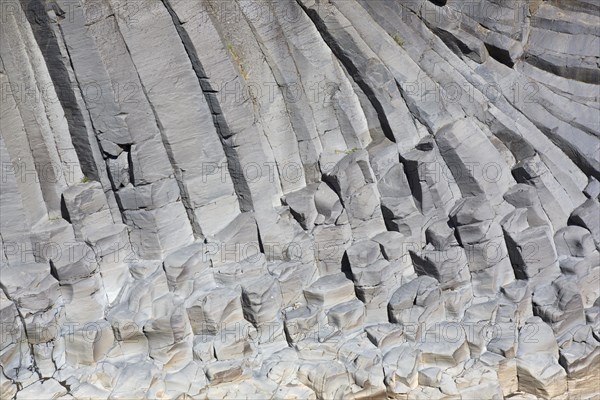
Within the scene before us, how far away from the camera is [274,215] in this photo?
11.3m

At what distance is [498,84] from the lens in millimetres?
12469

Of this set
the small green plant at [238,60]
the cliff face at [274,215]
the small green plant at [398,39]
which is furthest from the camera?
the small green plant at [398,39]

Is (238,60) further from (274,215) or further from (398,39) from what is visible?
(398,39)

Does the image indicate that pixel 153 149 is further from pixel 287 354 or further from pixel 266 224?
pixel 287 354

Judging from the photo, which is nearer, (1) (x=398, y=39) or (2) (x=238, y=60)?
(2) (x=238, y=60)

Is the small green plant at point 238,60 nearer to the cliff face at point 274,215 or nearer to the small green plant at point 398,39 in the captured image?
the cliff face at point 274,215

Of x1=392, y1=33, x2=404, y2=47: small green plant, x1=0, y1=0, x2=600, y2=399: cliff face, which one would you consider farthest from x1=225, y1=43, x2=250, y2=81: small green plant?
x1=392, y1=33, x2=404, y2=47: small green plant

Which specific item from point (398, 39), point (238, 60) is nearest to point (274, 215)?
point (238, 60)

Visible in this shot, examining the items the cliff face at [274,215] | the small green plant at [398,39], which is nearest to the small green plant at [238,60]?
the cliff face at [274,215]

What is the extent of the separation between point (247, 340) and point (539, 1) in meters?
5.84

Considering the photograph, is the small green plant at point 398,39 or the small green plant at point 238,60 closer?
the small green plant at point 238,60

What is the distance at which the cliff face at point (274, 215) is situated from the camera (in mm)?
10648

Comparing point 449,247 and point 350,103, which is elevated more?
point 350,103

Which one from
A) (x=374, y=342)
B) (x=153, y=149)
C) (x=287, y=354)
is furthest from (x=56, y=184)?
(x=374, y=342)
